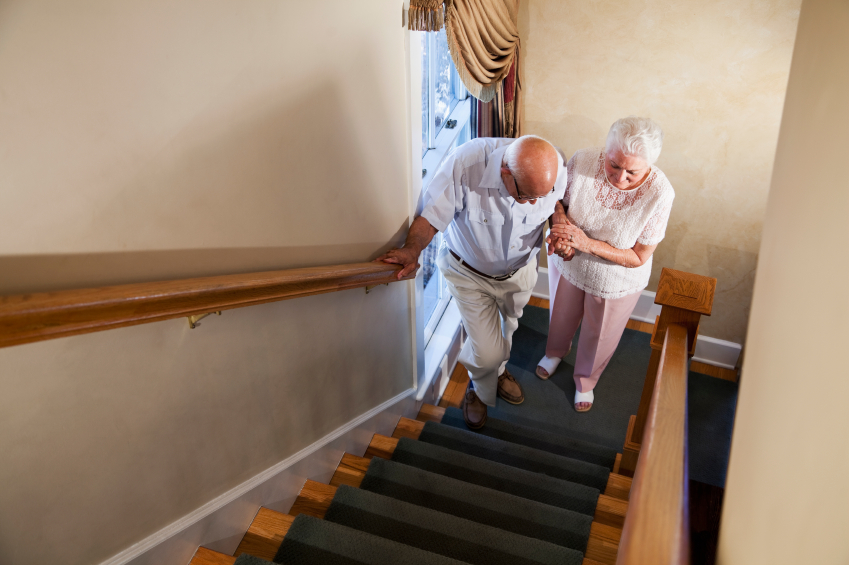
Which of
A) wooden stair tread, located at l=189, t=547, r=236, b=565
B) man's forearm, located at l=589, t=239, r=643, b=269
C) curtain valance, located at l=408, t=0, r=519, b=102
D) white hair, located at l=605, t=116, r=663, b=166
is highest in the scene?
curtain valance, located at l=408, t=0, r=519, b=102

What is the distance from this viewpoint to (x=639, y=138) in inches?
89.5

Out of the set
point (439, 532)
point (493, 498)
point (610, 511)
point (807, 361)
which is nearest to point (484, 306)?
point (493, 498)

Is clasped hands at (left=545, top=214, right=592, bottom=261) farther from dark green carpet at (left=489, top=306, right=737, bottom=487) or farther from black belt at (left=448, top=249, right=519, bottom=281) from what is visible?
dark green carpet at (left=489, top=306, right=737, bottom=487)

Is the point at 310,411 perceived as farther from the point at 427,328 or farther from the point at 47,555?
the point at 427,328

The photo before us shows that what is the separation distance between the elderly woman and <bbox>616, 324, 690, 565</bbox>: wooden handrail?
49.1 inches

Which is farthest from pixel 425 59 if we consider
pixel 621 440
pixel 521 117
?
pixel 621 440

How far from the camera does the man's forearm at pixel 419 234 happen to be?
228cm

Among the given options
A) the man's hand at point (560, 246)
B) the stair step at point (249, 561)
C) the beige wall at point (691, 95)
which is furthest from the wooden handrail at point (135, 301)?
the beige wall at point (691, 95)

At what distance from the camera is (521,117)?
339cm

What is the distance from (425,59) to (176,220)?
2.09 m

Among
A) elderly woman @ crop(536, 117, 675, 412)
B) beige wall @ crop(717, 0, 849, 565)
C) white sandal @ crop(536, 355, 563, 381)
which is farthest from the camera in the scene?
white sandal @ crop(536, 355, 563, 381)

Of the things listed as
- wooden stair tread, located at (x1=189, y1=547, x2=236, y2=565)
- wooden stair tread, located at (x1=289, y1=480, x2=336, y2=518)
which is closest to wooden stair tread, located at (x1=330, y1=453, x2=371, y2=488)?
Answer: wooden stair tread, located at (x1=289, y1=480, x2=336, y2=518)

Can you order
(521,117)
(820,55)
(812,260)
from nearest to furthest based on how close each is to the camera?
(812,260) < (820,55) < (521,117)

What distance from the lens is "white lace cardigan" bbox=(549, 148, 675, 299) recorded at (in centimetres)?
245
